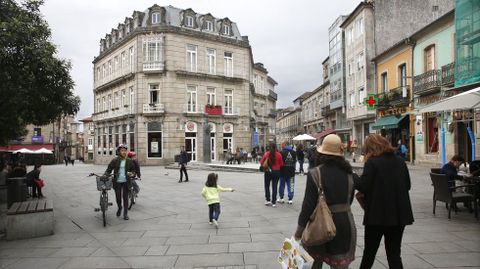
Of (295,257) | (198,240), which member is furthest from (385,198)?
(198,240)

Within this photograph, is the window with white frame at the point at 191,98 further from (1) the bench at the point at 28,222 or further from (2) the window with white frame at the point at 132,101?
(1) the bench at the point at 28,222

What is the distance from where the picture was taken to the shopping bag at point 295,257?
3.16 meters

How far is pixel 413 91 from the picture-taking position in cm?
2216

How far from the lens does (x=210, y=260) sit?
16.4ft

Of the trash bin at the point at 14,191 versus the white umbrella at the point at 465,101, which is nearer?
the white umbrella at the point at 465,101

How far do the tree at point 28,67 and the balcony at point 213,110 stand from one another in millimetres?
23106

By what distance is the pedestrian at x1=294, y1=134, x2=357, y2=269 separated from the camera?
130 inches

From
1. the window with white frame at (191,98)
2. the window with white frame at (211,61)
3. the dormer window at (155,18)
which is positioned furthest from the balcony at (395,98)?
the dormer window at (155,18)

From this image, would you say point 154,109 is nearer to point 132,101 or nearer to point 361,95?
point 132,101

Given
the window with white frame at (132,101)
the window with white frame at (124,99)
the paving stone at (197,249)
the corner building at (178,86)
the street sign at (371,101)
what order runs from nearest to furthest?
the paving stone at (197,249) < the street sign at (371,101) < the corner building at (178,86) < the window with white frame at (132,101) < the window with white frame at (124,99)

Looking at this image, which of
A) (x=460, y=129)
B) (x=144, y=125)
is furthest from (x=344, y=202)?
(x=144, y=125)

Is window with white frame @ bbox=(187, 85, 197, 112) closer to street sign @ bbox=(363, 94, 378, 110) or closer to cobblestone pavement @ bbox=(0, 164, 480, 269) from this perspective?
street sign @ bbox=(363, 94, 378, 110)

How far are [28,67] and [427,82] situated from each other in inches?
770

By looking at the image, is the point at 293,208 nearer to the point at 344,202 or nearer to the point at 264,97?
the point at 344,202
